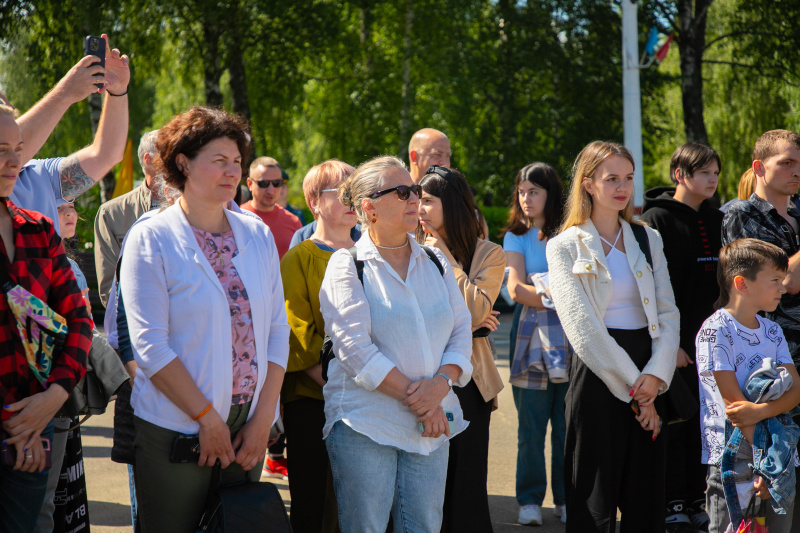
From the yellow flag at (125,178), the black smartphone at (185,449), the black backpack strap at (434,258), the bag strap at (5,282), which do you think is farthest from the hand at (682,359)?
the yellow flag at (125,178)

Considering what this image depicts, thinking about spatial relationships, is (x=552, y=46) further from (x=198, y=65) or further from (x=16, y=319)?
(x=16, y=319)

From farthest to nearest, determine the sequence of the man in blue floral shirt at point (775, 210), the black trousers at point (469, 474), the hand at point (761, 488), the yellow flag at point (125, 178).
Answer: the yellow flag at point (125, 178), the man in blue floral shirt at point (775, 210), the black trousers at point (469, 474), the hand at point (761, 488)

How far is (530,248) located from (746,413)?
1.86 meters

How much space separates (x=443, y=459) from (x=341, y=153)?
19998 mm

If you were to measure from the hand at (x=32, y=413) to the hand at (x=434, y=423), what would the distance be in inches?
52.5

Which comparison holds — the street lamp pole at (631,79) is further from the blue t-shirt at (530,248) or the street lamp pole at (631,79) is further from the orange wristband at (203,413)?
the orange wristband at (203,413)

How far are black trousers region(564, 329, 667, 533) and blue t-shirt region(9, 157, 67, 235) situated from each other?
2.63m

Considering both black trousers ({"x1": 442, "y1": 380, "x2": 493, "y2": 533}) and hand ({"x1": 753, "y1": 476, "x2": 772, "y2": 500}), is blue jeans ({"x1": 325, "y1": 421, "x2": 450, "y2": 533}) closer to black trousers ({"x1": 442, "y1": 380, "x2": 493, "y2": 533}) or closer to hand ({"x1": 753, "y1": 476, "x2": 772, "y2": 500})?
black trousers ({"x1": 442, "y1": 380, "x2": 493, "y2": 533})

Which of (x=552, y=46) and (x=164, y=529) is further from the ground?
(x=552, y=46)

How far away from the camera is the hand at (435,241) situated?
406cm

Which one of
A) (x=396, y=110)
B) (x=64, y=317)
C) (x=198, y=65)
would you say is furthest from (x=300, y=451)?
(x=396, y=110)

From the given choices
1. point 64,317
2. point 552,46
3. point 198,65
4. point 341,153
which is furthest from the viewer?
point 341,153

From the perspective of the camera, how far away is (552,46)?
2123 cm

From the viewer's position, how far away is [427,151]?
5305 millimetres
